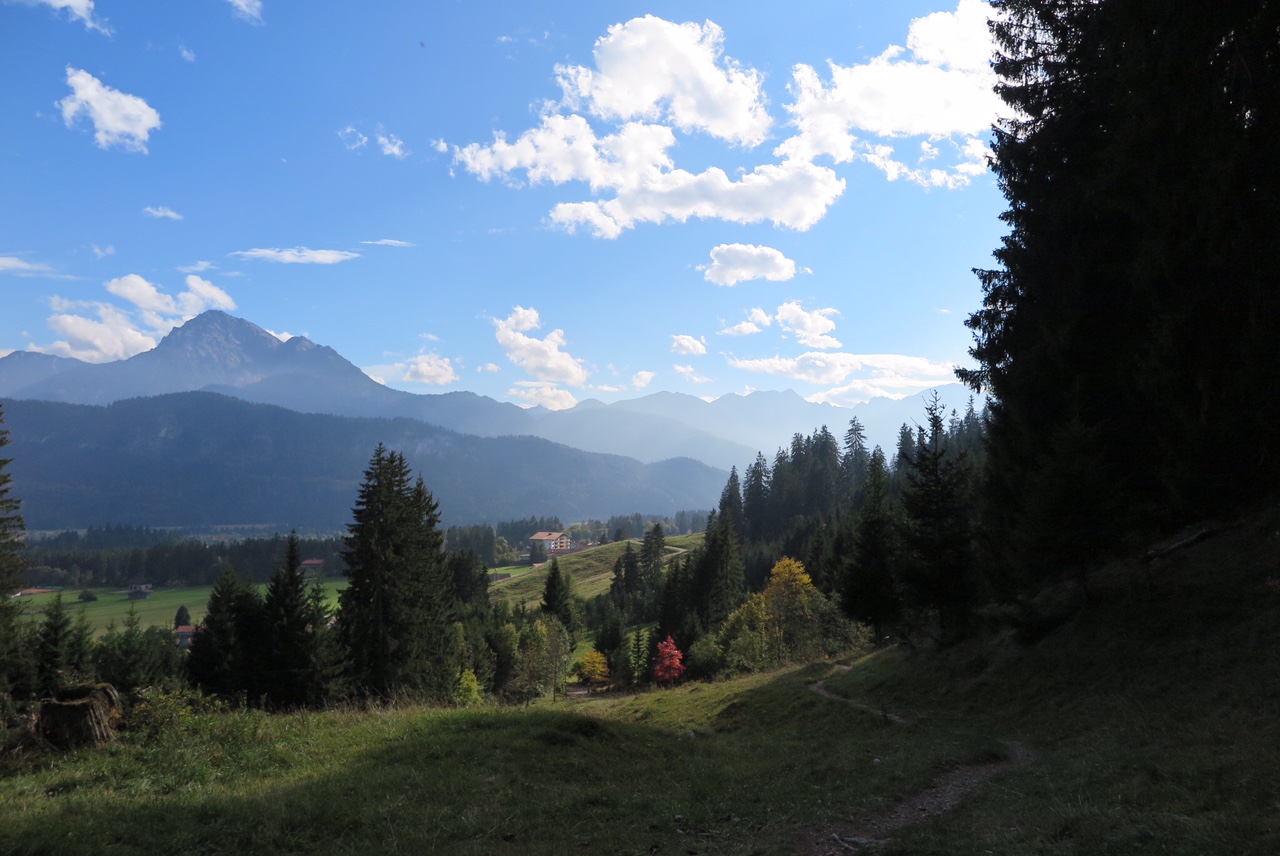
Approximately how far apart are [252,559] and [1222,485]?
189m

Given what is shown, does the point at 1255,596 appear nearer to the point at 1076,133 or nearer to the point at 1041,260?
the point at 1041,260

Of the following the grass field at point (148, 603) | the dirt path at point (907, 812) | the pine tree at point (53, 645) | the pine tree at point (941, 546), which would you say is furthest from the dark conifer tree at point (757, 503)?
the dirt path at point (907, 812)

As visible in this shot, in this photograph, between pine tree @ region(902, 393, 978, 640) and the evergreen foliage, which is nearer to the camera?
the evergreen foliage

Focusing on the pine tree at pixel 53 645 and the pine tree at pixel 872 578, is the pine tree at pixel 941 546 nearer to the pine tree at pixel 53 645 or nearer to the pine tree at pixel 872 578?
the pine tree at pixel 872 578

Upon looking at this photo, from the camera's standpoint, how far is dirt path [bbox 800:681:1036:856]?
786 centimetres

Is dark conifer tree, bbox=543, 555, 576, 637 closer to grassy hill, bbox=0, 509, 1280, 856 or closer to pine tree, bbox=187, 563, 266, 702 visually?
pine tree, bbox=187, 563, 266, 702

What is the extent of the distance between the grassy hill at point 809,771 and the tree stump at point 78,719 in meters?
0.47

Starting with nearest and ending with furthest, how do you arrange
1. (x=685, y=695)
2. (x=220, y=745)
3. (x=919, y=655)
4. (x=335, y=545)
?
(x=220, y=745) < (x=919, y=655) < (x=685, y=695) < (x=335, y=545)

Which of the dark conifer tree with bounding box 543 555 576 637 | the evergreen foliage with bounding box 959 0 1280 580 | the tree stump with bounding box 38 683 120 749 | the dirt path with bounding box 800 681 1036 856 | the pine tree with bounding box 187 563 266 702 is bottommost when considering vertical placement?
the dark conifer tree with bounding box 543 555 576 637

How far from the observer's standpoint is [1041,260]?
2030 centimetres

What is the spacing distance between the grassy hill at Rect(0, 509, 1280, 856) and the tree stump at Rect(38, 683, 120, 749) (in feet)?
1.54

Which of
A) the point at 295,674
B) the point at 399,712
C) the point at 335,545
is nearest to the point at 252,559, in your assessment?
the point at 335,545

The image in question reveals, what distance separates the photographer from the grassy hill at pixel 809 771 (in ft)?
23.8

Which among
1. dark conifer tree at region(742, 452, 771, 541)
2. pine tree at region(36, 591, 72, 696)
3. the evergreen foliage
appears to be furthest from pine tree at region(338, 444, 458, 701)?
dark conifer tree at region(742, 452, 771, 541)
